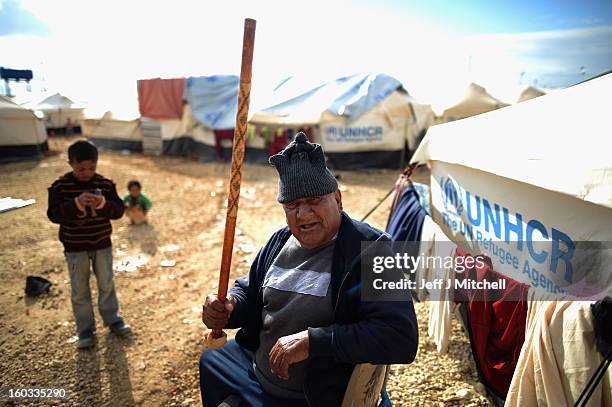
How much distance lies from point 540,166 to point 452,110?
13272 millimetres

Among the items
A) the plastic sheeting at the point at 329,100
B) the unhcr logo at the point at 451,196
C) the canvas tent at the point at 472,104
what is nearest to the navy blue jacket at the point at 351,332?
the unhcr logo at the point at 451,196

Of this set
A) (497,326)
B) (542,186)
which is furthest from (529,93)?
(497,326)

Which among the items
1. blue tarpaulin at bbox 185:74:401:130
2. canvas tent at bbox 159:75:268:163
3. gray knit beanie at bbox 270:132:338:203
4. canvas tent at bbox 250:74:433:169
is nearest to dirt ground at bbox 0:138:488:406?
gray knit beanie at bbox 270:132:338:203

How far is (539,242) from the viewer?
2.57 meters

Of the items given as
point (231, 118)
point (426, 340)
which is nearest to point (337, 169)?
point (231, 118)

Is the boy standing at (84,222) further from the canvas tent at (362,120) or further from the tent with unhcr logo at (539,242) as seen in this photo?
the canvas tent at (362,120)

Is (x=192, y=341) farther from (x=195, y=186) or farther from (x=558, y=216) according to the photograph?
(x=195, y=186)

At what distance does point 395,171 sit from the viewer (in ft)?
44.4

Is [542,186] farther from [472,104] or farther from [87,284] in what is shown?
[472,104]

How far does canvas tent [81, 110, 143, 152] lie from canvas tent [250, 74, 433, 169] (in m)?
7.77

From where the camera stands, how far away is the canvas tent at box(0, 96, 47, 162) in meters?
12.5

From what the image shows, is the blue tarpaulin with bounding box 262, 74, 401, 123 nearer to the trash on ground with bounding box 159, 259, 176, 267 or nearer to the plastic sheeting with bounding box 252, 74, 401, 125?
the plastic sheeting with bounding box 252, 74, 401, 125

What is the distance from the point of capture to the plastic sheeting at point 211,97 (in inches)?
627

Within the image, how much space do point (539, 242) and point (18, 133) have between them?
55.3ft
